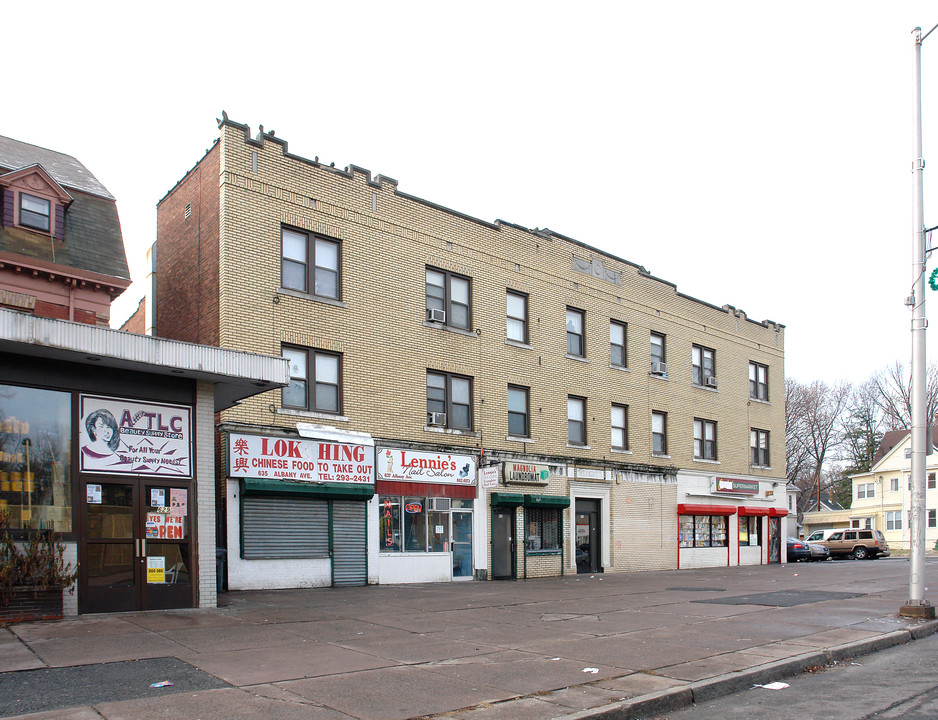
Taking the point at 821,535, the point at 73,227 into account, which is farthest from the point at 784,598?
the point at 821,535

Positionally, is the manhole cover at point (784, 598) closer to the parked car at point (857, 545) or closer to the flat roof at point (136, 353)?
the flat roof at point (136, 353)

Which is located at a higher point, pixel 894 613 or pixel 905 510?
pixel 894 613

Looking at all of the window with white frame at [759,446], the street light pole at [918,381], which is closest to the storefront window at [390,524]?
the street light pole at [918,381]

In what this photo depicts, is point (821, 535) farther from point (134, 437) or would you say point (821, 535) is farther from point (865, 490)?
point (134, 437)

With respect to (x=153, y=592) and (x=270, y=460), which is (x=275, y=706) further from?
(x=270, y=460)

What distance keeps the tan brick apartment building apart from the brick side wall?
0.08m

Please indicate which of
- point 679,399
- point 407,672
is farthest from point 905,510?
point 407,672

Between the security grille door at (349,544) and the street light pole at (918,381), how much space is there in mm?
11846

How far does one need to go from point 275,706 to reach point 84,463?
291 inches

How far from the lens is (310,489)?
19.3 meters

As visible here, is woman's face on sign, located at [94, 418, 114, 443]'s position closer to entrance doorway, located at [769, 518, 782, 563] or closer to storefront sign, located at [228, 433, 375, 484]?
storefront sign, located at [228, 433, 375, 484]

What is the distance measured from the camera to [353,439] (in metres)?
20.5

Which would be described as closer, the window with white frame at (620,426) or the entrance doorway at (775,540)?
the window with white frame at (620,426)

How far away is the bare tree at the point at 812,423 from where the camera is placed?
67688 millimetres
